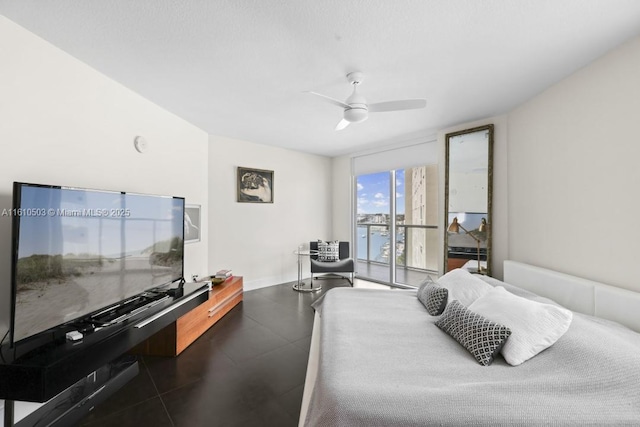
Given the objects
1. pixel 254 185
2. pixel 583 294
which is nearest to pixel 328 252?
pixel 254 185

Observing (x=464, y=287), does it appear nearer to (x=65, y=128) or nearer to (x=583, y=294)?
(x=583, y=294)

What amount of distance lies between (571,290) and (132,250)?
3.51 meters

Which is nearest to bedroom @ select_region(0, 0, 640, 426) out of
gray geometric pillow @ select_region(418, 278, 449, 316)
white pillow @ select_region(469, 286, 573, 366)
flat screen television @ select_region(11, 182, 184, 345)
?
flat screen television @ select_region(11, 182, 184, 345)

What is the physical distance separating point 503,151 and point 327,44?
8.51ft

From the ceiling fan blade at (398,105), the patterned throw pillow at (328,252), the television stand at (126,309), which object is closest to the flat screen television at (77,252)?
the television stand at (126,309)

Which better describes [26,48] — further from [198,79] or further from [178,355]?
[178,355]

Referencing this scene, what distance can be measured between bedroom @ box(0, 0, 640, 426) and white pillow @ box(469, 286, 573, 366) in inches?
31.5

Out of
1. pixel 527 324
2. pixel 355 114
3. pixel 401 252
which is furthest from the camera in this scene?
pixel 401 252

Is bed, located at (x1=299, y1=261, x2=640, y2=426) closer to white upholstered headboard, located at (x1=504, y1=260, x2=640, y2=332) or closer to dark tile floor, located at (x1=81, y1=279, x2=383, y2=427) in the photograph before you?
white upholstered headboard, located at (x1=504, y1=260, x2=640, y2=332)

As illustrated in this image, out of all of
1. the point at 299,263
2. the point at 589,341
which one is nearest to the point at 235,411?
the point at 589,341

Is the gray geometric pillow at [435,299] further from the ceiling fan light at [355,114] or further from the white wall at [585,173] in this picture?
the ceiling fan light at [355,114]

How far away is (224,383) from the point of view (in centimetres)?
203

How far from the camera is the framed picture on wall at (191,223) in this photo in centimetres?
350

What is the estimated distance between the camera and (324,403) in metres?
1.20
